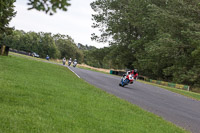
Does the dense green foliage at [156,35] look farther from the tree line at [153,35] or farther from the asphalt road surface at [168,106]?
the asphalt road surface at [168,106]

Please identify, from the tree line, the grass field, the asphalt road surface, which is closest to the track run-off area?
the asphalt road surface

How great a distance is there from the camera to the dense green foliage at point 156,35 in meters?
43.0

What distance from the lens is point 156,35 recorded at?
2031 inches

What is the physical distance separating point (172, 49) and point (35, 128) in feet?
130

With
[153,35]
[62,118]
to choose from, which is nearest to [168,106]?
[62,118]

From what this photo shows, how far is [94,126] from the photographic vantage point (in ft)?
21.8

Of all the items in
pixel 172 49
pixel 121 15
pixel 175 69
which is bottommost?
pixel 175 69

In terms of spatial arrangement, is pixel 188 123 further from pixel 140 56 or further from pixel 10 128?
pixel 140 56

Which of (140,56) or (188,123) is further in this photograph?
(140,56)

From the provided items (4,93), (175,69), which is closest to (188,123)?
(4,93)

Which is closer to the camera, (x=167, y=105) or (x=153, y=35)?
(x=167, y=105)

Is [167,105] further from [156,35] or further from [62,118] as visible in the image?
[156,35]

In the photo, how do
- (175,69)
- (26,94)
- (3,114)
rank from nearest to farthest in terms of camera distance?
(3,114)
(26,94)
(175,69)

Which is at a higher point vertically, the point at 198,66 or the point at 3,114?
the point at 198,66
